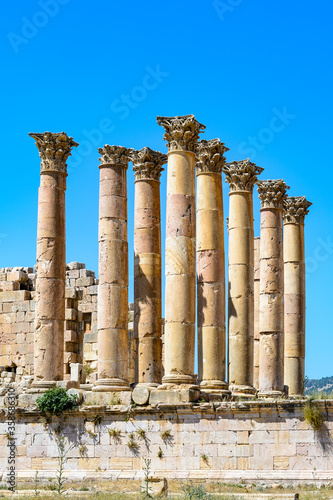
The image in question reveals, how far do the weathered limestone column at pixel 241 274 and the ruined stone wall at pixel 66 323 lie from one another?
5745 mm

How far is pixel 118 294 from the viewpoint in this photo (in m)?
37.3

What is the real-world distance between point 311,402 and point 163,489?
19.7 ft

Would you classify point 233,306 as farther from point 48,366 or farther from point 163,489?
point 163,489

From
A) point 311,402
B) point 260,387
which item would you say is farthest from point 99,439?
point 260,387

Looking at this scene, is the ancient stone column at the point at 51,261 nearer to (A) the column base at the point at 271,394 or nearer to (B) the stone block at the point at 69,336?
(B) the stone block at the point at 69,336

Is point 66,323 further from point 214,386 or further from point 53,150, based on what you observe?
point 214,386

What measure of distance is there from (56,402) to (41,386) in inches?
61.5

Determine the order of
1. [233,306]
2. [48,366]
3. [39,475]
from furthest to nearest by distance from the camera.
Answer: [233,306] < [48,366] < [39,475]

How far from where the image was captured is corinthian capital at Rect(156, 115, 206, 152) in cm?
3634

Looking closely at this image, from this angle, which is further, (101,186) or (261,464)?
(101,186)

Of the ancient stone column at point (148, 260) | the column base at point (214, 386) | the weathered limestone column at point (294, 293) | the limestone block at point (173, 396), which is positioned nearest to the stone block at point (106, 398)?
the limestone block at point (173, 396)

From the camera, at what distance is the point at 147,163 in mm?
39562

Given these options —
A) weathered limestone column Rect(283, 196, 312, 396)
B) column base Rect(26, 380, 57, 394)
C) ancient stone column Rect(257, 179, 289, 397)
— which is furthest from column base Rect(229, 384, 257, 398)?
column base Rect(26, 380, 57, 394)

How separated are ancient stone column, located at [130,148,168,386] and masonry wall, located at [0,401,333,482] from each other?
171 inches
